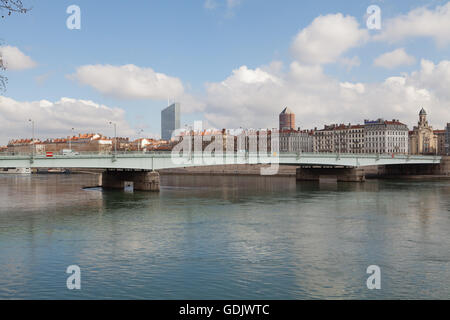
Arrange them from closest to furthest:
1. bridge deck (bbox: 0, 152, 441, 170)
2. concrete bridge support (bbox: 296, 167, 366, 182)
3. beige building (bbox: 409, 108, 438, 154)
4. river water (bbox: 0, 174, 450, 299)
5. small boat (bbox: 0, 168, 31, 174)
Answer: river water (bbox: 0, 174, 450, 299)
bridge deck (bbox: 0, 152, 441, 170)
concrete bridge support (bbox: 296, 167, 366, 182)
small boat (bbox: 0, 168, 31, 174)
beige building (bbox: 409, 108, 438, 154)

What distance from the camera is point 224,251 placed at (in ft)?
72.4

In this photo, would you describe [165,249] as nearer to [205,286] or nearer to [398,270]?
[205,286]

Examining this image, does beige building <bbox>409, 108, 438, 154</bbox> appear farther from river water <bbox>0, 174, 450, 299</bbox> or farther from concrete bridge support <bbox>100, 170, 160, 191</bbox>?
river water <bbox>0, 174, 450, 299</bbox>

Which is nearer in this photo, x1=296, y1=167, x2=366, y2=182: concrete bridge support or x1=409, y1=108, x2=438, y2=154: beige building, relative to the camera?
x1=296, y1=167, x2=366, y2=182: concrete bridge support

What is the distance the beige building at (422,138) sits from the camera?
516ft

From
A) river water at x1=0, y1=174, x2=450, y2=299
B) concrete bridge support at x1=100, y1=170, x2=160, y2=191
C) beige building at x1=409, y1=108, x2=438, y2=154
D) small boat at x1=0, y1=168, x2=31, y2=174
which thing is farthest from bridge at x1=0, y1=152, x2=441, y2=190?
beige building at x1=409, y1=108, x2=438, y2=154

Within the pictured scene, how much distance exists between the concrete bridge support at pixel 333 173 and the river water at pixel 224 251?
121 feet

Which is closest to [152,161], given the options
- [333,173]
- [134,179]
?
[134,179]

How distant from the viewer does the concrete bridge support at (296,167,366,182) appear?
77.2 metres

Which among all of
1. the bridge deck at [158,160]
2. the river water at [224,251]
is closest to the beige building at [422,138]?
the bridge deck at [158,160]

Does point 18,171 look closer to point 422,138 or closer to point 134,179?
point 134,179
